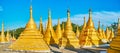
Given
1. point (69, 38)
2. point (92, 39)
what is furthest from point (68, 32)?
point (92, 39)

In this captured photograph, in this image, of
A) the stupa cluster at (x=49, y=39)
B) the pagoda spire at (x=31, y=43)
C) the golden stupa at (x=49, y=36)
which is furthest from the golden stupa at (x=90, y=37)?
the pagoda spire at (x=31, y=43)

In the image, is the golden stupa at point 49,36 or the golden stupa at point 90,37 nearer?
the golden stupa at point 49,36

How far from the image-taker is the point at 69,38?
79.7 ft

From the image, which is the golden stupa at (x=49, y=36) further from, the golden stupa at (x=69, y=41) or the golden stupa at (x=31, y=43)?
the golden stupa at (x=31, y=43)

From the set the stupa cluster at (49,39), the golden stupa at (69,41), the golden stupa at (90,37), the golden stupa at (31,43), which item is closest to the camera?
the golden stupa at (31,43)

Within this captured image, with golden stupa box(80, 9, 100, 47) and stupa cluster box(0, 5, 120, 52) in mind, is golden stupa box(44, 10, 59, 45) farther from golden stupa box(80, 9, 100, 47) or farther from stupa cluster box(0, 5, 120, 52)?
golden stupa box(80, 9, 100, 47)

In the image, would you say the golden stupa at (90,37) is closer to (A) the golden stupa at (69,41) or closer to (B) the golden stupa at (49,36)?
(A) the golden stupa at (69,41)

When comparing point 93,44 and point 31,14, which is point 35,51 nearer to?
point 31,14

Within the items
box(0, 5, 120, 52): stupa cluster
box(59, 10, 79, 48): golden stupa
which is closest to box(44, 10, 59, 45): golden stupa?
box(0, 5, 120, 52): stupa cluster

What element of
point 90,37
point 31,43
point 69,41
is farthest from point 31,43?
point 90,37

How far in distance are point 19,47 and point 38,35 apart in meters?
1.42

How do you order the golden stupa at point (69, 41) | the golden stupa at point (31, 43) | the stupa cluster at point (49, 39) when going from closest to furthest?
the golden stupa at point (31, 43) → the stupa cluster at point (49, 39) → the golden stupa at point (69, 41)

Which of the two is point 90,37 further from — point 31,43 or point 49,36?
point 31,43

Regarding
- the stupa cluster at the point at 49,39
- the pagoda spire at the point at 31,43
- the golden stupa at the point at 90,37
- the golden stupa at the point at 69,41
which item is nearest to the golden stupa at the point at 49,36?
the stupa cluster at the point at 49,39
